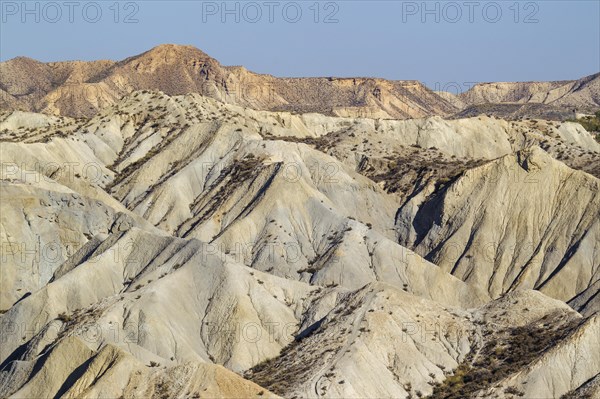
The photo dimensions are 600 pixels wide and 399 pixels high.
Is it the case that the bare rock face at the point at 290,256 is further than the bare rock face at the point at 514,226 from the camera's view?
No

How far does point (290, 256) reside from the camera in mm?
90562

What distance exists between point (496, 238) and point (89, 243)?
1185 inches

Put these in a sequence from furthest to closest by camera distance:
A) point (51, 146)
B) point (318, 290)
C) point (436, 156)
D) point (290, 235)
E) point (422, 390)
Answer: point (436, 156) → point (51, 146) → point (290, 235) → point (318, 290) → point (422, 390)

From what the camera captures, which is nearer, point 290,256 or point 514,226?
point 290,256

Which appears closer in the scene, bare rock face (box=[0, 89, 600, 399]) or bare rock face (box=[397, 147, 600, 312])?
bare rock face (box=[0, 89, 600, 399])

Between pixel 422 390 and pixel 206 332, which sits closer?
pixel 422 390

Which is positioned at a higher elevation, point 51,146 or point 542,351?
point 51,146

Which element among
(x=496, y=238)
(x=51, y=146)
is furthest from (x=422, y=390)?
(x=51, y=146)

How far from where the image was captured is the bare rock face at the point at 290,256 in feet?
209

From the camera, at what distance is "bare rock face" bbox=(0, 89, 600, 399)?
63750 millimetres

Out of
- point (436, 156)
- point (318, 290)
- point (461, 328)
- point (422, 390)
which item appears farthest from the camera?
point (436, 156)

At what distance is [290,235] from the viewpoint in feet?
305

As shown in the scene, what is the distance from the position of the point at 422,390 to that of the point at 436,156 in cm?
6258

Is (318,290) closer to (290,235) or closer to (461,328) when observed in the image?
(461,328)
